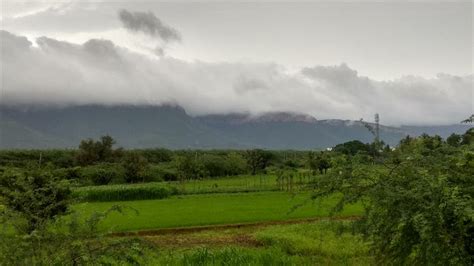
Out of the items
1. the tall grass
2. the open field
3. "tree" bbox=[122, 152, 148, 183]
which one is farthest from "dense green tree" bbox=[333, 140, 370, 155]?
"tree" bbox=[122, 152, 148, 183]

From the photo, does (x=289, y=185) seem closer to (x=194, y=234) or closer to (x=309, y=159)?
(x=309, y=159)

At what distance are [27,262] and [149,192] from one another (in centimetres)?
4184

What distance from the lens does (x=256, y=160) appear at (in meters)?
93.8

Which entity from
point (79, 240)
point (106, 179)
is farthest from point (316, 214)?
point (106, 179)

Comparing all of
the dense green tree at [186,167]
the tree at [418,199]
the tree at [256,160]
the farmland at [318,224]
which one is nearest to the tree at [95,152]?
the dense green tree at [186,167]

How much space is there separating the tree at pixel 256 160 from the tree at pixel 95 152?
2370 cm

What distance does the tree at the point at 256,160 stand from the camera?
306 feet

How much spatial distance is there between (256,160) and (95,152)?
2896 cm

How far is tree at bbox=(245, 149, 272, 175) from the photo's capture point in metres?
93.1

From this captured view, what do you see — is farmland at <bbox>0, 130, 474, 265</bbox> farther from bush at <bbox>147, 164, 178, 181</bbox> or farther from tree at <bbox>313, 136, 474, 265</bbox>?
bush at <bbox>147, 164, 178, 181</bbox>

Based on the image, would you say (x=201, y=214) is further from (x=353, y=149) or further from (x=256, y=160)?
(x=256, y=160)

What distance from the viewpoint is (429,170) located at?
8859 mm

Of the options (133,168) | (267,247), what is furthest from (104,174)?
(267,247)

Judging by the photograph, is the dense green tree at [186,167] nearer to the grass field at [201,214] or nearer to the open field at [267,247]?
the grass field at [201,214]
